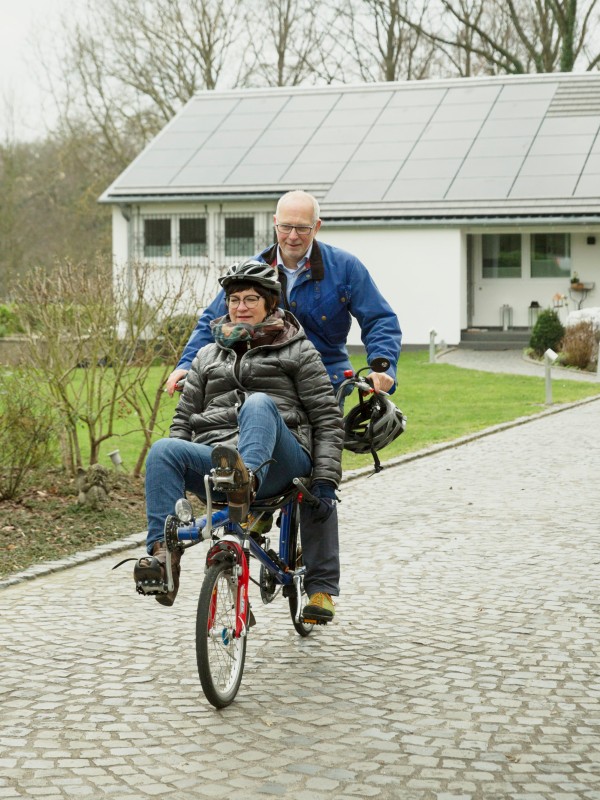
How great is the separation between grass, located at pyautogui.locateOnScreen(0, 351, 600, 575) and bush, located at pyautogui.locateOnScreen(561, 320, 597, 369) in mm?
1671

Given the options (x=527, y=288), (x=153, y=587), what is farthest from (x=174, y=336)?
(x=527, y=288)

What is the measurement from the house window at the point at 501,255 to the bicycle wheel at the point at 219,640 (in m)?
28.1

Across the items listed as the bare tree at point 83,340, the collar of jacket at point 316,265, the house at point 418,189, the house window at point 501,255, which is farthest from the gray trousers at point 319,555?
the house window at point 501,255

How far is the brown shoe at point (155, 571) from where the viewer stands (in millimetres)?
5008

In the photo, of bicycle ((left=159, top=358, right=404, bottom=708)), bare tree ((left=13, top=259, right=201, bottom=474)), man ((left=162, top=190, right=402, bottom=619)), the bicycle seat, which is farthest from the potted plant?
the bicycle seat

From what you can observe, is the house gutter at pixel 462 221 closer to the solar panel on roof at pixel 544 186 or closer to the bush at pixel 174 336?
the solar panel on roof at pixel 544 186

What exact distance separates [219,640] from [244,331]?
4.30 ft

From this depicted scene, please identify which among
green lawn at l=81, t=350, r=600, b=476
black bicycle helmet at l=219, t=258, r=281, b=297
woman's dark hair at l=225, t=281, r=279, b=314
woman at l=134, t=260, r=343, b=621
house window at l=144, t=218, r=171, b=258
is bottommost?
green lawn at l=81, t=350, r=600, b=476

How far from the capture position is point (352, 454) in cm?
1418

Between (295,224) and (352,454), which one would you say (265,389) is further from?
(352,454)

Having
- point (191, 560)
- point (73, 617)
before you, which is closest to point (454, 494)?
point (191, 560)

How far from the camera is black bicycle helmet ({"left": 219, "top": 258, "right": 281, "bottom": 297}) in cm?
559

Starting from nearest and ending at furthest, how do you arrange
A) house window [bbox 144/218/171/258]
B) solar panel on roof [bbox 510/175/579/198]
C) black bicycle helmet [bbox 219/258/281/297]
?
black bicycle helmet [bbox 219/258/281/297] → solar panel on roof [bbox 510/175/579/198] → house window [bbox 144/218/171/258]

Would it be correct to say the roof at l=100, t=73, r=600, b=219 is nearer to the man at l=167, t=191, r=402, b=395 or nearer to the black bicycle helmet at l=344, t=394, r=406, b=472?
the man at l=167, t=191, r=402, b=395
